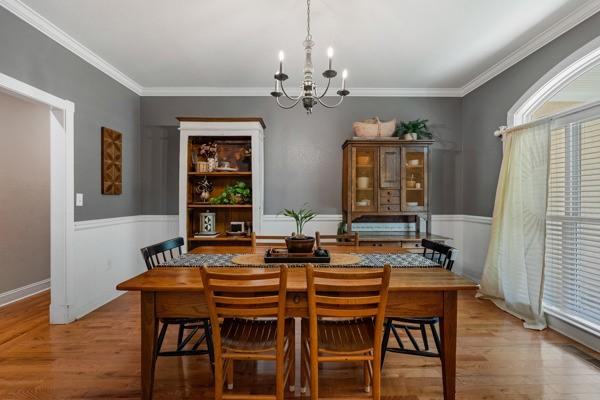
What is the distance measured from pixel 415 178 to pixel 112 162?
345 cm

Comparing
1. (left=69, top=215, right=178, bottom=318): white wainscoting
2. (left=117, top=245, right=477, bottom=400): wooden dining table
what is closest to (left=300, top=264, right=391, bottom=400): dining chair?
(left=117, top=245, right=477, bottom=400): wooden dining table

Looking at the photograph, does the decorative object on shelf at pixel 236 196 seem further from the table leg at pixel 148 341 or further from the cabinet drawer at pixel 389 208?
the table leg at pixel 148 341

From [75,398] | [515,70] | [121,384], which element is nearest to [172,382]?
Result: [121,384]

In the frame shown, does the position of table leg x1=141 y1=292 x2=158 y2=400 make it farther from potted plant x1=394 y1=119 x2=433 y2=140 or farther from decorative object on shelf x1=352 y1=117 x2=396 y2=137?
potted plant x1=394 y1=119 x2=433 y2=140

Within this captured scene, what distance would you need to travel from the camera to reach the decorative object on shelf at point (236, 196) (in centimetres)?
411

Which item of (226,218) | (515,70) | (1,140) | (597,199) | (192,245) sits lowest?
(192,245)

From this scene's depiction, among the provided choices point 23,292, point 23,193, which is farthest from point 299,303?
point 23,193

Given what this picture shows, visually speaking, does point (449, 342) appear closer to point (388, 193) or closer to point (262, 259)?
point (262, 259)

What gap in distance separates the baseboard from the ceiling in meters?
2.63

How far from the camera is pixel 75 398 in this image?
1.98 meters

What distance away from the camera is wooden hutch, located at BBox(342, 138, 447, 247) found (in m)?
3.97

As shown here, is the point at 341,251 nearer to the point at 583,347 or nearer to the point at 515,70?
the point at 583,347

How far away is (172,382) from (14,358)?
4.17 ft

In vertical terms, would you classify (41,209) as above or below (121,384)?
above
